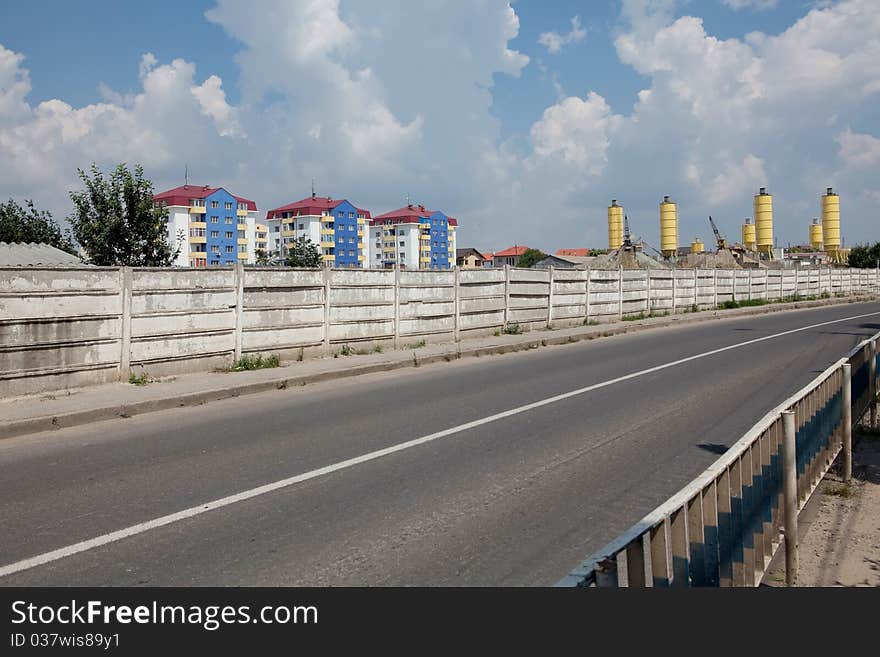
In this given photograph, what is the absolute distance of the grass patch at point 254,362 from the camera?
13.3 m

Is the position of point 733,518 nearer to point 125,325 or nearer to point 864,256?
point 125,325

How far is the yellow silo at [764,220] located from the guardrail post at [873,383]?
183ft

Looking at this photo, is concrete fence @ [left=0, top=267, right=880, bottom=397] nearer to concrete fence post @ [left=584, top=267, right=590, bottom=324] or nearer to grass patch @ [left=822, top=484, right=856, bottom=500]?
concrete fence post @ [left=584, top=267, right=590, bottom=324]

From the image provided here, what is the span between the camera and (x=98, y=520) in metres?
5.53

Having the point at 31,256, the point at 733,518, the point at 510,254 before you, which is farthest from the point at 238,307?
the point at 510,254

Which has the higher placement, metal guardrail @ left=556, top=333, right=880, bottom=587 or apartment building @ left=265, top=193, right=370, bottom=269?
apartment building @ left=265, top=193, right=370, bottom=269

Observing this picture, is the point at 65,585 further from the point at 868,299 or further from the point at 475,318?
the point at 868,299

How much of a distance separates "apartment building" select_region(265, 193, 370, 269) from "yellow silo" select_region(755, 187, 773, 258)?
7378 cm

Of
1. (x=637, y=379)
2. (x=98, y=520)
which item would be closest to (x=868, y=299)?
(x=637, y=379)

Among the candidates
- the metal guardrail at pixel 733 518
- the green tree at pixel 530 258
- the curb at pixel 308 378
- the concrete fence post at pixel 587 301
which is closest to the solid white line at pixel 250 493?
the metal guardrail at pixel 733 518

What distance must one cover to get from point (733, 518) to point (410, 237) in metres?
140

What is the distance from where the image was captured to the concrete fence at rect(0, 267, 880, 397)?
10477 mm

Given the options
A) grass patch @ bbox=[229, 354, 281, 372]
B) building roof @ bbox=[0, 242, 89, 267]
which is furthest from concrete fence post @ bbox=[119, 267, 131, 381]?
building roof @ bbox=[0, 242, 89, 267]

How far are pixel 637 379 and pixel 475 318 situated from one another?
7.15m
